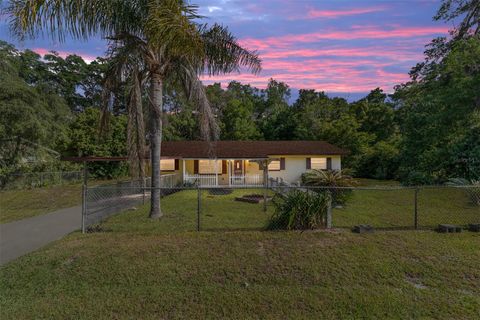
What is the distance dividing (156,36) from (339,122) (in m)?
24.7

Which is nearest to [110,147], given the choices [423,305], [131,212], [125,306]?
[131,212]

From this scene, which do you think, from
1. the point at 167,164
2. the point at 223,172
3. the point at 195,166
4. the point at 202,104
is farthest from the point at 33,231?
the point at 223,172

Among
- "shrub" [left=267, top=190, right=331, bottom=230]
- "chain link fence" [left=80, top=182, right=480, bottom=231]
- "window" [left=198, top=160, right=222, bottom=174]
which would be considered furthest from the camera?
"window" [left=198, top=160, right=222, bottom=174]

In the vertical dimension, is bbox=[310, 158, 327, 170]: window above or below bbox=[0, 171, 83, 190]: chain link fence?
above

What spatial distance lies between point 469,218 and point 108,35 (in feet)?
40.8

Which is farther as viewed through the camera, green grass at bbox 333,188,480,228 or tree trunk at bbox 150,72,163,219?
tree trunk at bbox 150,72,163,219

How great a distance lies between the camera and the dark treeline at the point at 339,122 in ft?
50.5

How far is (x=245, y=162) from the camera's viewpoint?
78.3 feet

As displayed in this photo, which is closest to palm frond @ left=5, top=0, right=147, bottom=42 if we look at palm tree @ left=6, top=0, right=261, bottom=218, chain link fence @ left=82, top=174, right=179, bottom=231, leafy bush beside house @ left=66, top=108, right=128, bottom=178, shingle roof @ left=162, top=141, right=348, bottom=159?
palm tree @ left=6, top=0, right=261, bottom=218

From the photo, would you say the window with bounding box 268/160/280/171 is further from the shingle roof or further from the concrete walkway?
the concrete walkway

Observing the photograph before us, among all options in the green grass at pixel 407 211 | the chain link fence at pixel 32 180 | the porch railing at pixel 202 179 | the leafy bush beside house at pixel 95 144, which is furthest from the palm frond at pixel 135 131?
the leafy bush beside house at pixel 95 144

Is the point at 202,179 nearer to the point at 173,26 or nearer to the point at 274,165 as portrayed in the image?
the point at 274,165

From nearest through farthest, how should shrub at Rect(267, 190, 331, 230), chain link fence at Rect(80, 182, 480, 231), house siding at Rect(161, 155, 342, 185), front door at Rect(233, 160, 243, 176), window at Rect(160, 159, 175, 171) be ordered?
1. shrub at Rect(267, 190, 331, 230)
2. chain link fence at Rect(80, 182, 480, 231)
3. window at Rect(160, 159, 175, 171)
4. house siding at Rect(161, 155, 342, 185)
5. front door at Rect(233, 160, 243, 176)

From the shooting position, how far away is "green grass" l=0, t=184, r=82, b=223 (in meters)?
11.7
